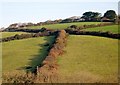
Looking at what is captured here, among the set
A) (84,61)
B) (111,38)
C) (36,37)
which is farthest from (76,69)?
(36,37)

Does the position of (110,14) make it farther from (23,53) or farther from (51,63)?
(51,63)

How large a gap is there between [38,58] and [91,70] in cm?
840

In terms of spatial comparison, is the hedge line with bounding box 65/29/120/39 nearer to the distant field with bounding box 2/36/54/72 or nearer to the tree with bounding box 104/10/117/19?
the distant field with bounding box 2/36/54/72

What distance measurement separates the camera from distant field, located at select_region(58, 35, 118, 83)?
2836 cm

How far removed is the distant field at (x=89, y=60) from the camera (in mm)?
28359

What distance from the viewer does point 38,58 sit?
38656mm

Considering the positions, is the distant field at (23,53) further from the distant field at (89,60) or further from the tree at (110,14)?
the tree at (110,14)

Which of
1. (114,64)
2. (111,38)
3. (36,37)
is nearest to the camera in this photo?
(114,64)

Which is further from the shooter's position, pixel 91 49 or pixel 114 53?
pixel 91 49

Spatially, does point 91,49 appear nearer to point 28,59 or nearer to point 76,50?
point 76,50

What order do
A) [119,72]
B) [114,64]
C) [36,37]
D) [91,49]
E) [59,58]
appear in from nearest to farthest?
[119,72], [114,64], [59,58], [91,49], [36,37]

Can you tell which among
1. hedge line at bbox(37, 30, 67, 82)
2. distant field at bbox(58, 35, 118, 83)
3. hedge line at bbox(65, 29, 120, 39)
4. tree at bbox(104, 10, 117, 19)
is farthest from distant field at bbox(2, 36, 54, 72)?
tree at bbox(104, 10, 117, 19)

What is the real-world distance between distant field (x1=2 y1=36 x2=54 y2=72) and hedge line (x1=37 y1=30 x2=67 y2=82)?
4.70 ft

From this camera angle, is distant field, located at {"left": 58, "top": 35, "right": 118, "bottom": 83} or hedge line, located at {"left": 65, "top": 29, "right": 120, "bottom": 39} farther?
hedge line, located at {"left": 65, "top": 29, "right": 120, "bottom": 39}
